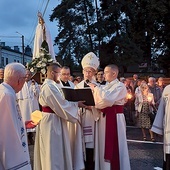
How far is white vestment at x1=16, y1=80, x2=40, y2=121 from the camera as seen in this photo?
9305 mm

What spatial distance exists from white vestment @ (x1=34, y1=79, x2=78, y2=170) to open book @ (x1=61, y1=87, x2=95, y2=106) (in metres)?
0.09

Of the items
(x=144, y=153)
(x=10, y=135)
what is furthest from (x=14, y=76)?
(x=144, y=153)

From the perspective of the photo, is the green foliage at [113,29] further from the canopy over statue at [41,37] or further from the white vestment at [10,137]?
the white vestment at [10,137]

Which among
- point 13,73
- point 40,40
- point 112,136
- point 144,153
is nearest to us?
point 13,73

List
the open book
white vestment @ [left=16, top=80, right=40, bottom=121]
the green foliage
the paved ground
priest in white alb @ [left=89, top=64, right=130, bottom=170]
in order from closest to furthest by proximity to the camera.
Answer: the open book, priest in white alb @ [left=89, top=64, right=130, bottom=170], the paved ground, white vestment @ [left=16, top=80, right=40, bottom=121], the green foliage

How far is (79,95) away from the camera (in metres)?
5.73

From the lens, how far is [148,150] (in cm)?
862

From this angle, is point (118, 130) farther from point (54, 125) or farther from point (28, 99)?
point (28, 99)

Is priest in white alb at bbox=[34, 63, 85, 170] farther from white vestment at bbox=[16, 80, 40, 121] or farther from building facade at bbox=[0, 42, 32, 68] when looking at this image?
building facade at bbox=[0, 42, 32, 68]

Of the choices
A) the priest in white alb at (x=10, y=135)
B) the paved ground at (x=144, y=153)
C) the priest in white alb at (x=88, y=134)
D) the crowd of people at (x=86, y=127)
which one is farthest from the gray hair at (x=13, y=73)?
the paved ground at (x=144, y=153)

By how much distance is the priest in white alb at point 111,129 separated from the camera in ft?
19.4

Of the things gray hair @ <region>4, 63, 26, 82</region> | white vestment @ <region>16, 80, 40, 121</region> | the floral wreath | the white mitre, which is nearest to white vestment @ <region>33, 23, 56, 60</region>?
the floral wreath

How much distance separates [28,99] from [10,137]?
19.5 ft

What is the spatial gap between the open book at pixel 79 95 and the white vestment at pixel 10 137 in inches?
82.4
